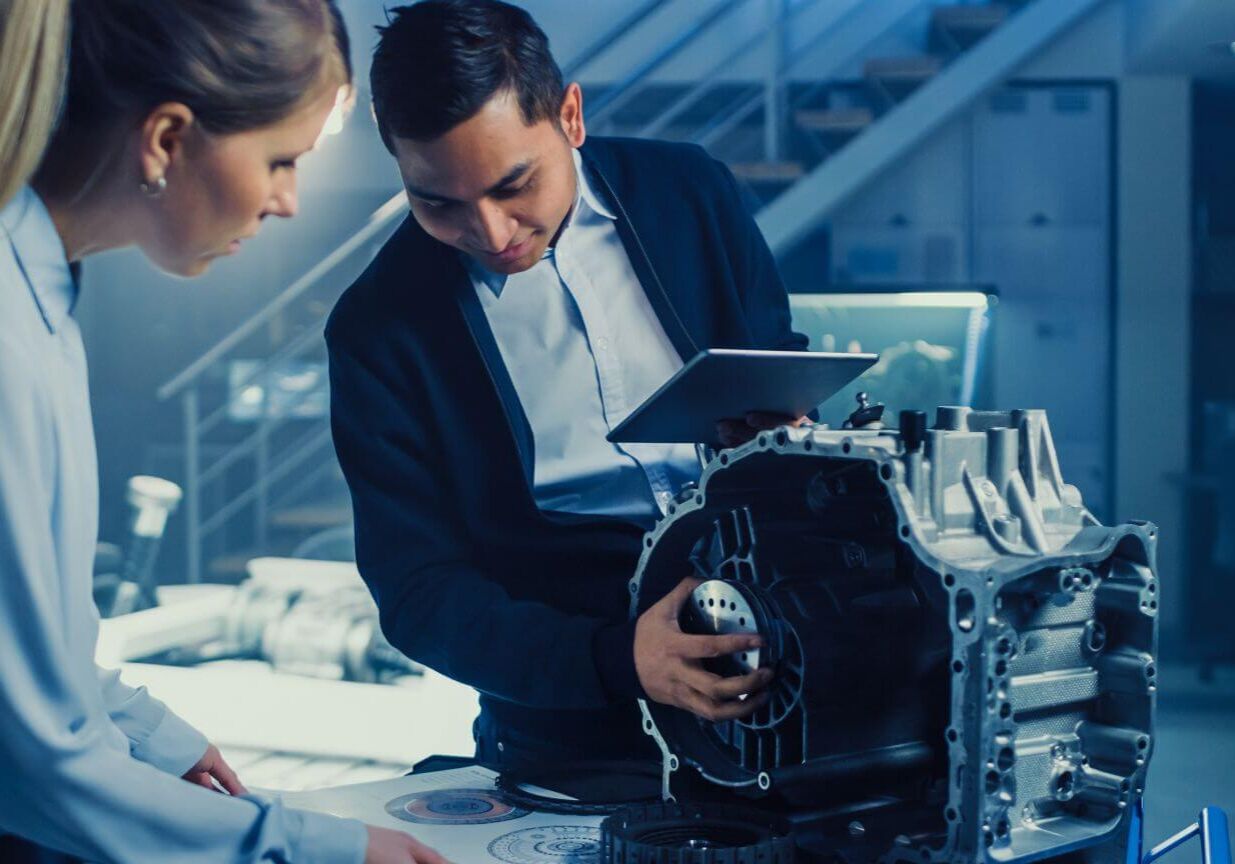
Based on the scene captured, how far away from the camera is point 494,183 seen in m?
1.42

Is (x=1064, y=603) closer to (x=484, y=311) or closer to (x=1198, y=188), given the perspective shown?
(x=484, y=311)

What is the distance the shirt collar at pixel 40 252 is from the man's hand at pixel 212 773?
48 centimetres

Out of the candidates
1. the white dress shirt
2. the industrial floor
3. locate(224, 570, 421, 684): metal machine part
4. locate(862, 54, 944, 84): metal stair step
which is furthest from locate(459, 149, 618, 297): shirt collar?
locate(862, 54, 944, 84): metal stair step

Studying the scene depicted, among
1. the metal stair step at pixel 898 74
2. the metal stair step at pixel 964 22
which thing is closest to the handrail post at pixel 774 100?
the metal stair step at pixel 898 74

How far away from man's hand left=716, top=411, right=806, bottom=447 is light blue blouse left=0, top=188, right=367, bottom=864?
0.45m

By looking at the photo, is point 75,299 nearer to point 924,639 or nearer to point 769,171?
point 924,639

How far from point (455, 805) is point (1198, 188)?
20.3 ft

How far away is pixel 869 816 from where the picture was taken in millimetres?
1056

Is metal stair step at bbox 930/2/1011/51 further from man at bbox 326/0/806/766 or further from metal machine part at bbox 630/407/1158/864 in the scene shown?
metal machine part at bbox 630/407/1158/864

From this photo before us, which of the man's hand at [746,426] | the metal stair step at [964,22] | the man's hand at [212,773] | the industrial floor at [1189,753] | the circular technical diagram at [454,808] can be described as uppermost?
the metal stair step at [964,22]

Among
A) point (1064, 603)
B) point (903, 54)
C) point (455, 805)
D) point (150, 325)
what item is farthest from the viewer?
point (150, 325)

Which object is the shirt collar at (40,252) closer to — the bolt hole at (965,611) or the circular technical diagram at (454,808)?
the circular technical diagram at (454,808)

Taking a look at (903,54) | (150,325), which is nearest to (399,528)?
(903,54)

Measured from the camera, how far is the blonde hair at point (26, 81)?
2.69 ft
